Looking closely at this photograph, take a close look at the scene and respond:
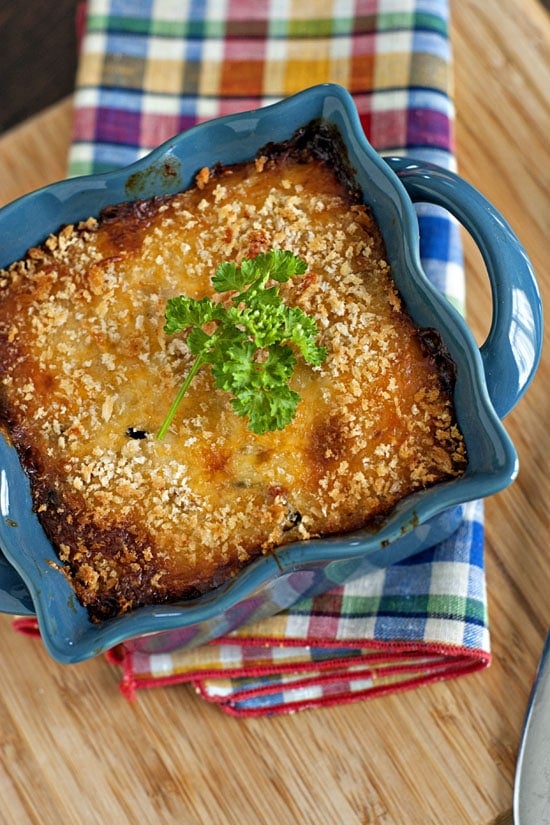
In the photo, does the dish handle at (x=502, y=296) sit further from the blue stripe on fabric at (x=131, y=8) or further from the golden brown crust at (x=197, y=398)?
the blue stripe on fabric at (x=131, y=8)

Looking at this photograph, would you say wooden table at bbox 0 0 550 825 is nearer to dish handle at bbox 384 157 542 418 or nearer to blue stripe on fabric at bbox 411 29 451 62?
dish handle at bbox 384 157 542 418

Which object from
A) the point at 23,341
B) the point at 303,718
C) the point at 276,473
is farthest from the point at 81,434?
the point at 303,718

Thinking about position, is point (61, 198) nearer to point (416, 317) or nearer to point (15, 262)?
point (15, 262)

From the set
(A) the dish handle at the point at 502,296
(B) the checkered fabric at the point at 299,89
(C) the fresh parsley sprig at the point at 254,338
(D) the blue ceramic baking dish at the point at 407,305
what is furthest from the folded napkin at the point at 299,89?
(C) the fresh parsley sprig at the point at 254,338

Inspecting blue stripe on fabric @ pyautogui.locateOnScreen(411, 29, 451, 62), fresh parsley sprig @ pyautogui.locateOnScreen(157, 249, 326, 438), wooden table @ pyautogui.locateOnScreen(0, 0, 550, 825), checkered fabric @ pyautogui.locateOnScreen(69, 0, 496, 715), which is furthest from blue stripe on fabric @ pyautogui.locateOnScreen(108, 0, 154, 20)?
wooden table @ pyautogui.locateOnScreen(0, 0, 550, 825)

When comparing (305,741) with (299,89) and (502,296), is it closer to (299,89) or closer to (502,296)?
(502,296)

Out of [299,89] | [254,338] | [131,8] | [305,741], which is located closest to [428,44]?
[299,89]
